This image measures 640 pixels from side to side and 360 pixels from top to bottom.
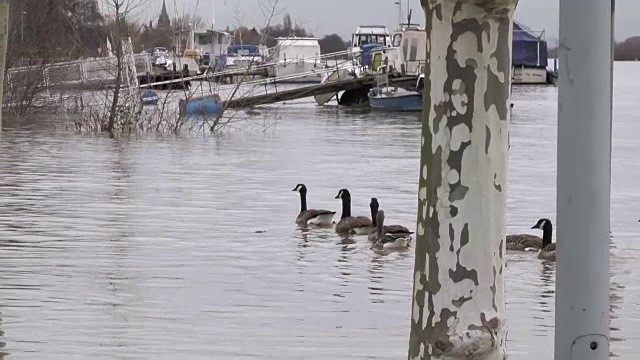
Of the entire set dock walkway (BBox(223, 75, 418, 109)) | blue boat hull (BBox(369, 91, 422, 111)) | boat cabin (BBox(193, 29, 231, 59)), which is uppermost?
boat cabin (BBox(193, 29, 231, 59))

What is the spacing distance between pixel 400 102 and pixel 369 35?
33.6 meters

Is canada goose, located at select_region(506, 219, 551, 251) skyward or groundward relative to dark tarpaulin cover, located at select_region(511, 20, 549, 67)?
groundward

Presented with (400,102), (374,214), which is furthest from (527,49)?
(374,214)

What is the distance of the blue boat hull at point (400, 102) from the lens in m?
56.2

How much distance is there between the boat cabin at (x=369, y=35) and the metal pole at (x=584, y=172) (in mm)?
85267

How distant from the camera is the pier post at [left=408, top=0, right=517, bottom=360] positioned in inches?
164

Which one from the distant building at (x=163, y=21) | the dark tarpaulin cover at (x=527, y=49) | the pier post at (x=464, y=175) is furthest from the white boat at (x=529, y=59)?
the pier post at (x=464, y=175)

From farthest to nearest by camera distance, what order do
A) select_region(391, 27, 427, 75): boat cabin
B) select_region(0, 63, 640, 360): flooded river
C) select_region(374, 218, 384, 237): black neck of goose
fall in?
1. select_region(391, 27, 427, 75): boat cabin
2. select_region(374, 218, 384, 237): black neck of goose
3. select_region(0, 63, 640, 360): flooded river

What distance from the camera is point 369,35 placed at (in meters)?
89.8

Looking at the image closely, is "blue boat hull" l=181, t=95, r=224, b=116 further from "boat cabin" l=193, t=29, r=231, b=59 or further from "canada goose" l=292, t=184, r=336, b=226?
"boat cabin" l=193, t=29, r=231, b=59

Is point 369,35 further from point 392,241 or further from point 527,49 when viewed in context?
point 392,241

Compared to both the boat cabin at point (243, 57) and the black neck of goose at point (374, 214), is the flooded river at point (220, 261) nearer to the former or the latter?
the black neck of goose at point (374, 214)

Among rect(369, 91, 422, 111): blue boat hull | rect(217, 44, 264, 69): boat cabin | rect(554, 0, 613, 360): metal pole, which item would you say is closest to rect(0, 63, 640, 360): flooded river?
rect(554, 0, 613, 360): metal pole

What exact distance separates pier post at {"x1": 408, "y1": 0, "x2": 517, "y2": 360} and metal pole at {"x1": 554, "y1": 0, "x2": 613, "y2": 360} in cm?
56
